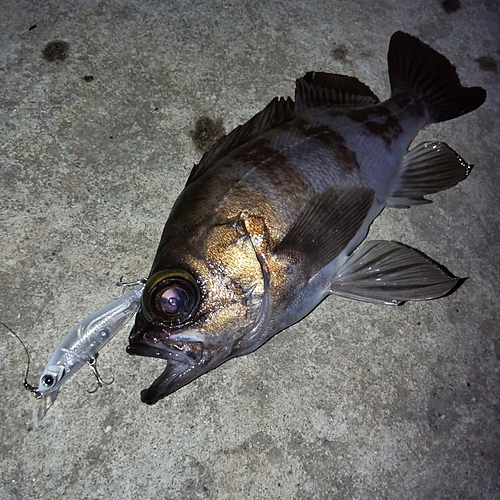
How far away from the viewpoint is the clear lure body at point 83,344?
6.38ft

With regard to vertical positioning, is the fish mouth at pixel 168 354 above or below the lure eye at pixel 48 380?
above

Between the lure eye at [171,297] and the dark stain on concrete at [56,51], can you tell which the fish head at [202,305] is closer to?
the lure eye at [171,297]

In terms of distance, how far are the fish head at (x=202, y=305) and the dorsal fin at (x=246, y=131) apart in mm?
413

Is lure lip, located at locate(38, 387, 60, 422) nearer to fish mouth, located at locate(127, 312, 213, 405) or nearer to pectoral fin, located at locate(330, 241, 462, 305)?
fish mouth, located at locate(127, 312, 213, 405)

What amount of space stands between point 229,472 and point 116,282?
108 centimetres

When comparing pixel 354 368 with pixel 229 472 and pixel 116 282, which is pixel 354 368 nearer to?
pixel 229 472

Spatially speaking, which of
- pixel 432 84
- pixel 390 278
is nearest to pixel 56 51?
pixel 432 84

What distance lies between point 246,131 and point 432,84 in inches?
47.1

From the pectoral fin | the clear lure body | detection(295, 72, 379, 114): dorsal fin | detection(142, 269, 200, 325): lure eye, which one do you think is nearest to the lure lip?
the clear lure body

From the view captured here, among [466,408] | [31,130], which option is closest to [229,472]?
[466,408]

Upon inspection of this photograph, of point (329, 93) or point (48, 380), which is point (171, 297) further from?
point (329, 93)

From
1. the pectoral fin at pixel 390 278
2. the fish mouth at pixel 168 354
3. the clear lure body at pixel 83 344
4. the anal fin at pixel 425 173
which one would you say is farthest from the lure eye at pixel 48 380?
the anal fin at pixel 425 173

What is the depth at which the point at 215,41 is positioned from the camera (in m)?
2.66

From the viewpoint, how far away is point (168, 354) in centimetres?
162
